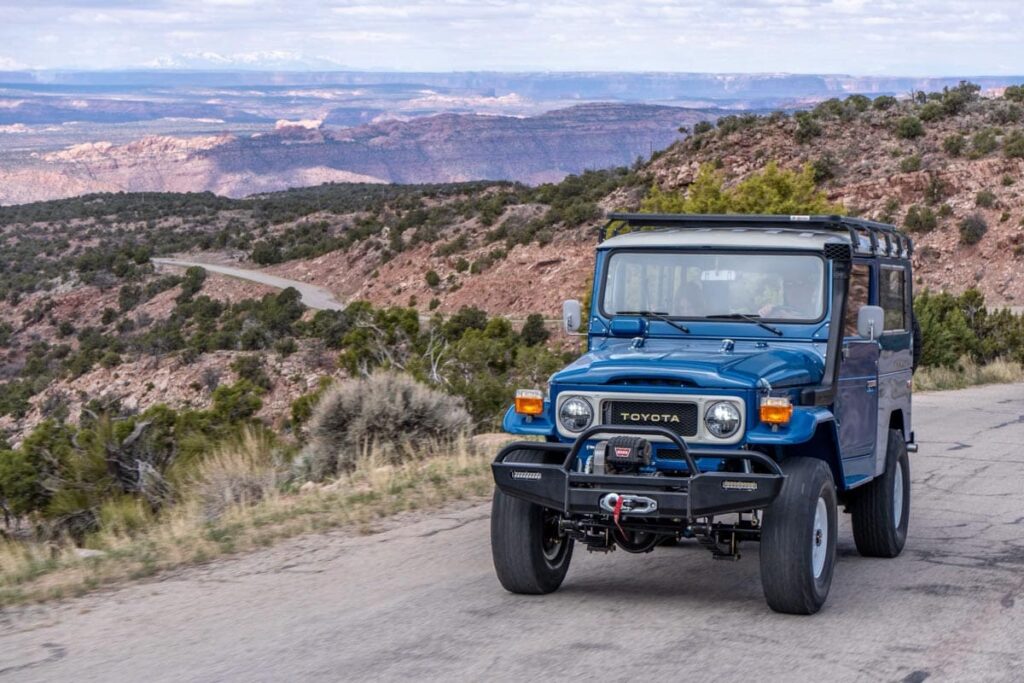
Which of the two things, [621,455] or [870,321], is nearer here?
[621,455]

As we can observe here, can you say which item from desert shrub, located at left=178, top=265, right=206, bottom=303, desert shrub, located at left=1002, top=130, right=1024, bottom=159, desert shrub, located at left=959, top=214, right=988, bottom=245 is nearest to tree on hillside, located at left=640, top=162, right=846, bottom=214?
desert shrub, located at left=959, top=214, right=988, bottom=245

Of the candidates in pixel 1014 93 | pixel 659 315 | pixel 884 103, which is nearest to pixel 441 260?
pixel 884 103

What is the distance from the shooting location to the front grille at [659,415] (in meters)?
7.34

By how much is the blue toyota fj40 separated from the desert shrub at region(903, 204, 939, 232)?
43430mm

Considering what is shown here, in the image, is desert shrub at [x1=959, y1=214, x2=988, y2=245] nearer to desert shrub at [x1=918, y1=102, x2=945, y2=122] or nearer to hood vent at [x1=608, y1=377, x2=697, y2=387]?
desert shrub at [x1=918, y1=102, x2=945, y2=122]

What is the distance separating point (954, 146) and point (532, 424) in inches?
2065

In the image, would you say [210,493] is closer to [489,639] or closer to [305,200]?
[489,639]

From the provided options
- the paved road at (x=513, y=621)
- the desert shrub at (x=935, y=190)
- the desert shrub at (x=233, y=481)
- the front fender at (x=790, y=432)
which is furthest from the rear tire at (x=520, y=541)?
the desert shrub at (x=935, y=190)

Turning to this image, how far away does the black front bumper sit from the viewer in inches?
274

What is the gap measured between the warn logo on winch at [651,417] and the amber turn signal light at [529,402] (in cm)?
56

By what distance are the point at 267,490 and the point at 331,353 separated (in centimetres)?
3314

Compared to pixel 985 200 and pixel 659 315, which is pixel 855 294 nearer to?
pixel 659 315

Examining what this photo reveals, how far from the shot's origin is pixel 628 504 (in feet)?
23.3

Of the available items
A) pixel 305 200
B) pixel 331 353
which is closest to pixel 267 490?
pixel 331 353
